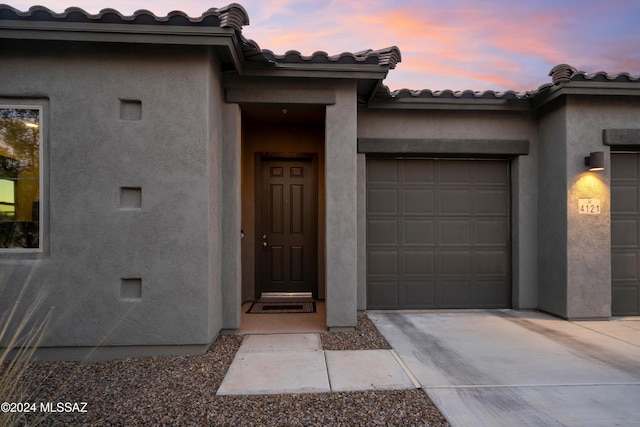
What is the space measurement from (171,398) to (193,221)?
1777 millimetres

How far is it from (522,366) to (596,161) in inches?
132

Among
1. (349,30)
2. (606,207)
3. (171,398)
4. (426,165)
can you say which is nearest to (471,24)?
(349,30)

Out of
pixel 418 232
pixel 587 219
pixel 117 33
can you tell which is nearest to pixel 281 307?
pixel 418 232

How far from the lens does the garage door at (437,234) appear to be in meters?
5.85

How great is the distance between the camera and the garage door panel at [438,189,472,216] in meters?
5.93

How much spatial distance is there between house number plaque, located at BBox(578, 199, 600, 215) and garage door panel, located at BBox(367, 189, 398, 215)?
108 inches

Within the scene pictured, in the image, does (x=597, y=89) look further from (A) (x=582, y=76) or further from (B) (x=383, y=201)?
(B) (x=383, y=201)

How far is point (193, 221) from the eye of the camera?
3.86m

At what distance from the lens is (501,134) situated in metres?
5.77

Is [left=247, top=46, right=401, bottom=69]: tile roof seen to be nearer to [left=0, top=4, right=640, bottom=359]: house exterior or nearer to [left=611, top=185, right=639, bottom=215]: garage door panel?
[left=0, top=4, right=640, bottom=359]: house exterior

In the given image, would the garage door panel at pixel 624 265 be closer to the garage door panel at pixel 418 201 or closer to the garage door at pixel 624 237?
the garage door at pixel 624 237

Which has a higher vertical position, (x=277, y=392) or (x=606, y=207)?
(x=606, y=207)

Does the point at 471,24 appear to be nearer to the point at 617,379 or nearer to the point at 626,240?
the point at 626,240

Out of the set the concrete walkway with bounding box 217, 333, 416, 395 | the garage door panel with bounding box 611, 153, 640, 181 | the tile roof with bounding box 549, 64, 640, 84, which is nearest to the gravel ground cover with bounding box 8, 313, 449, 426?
the concrete walkway with bounding box 217, 333, 416, 395
